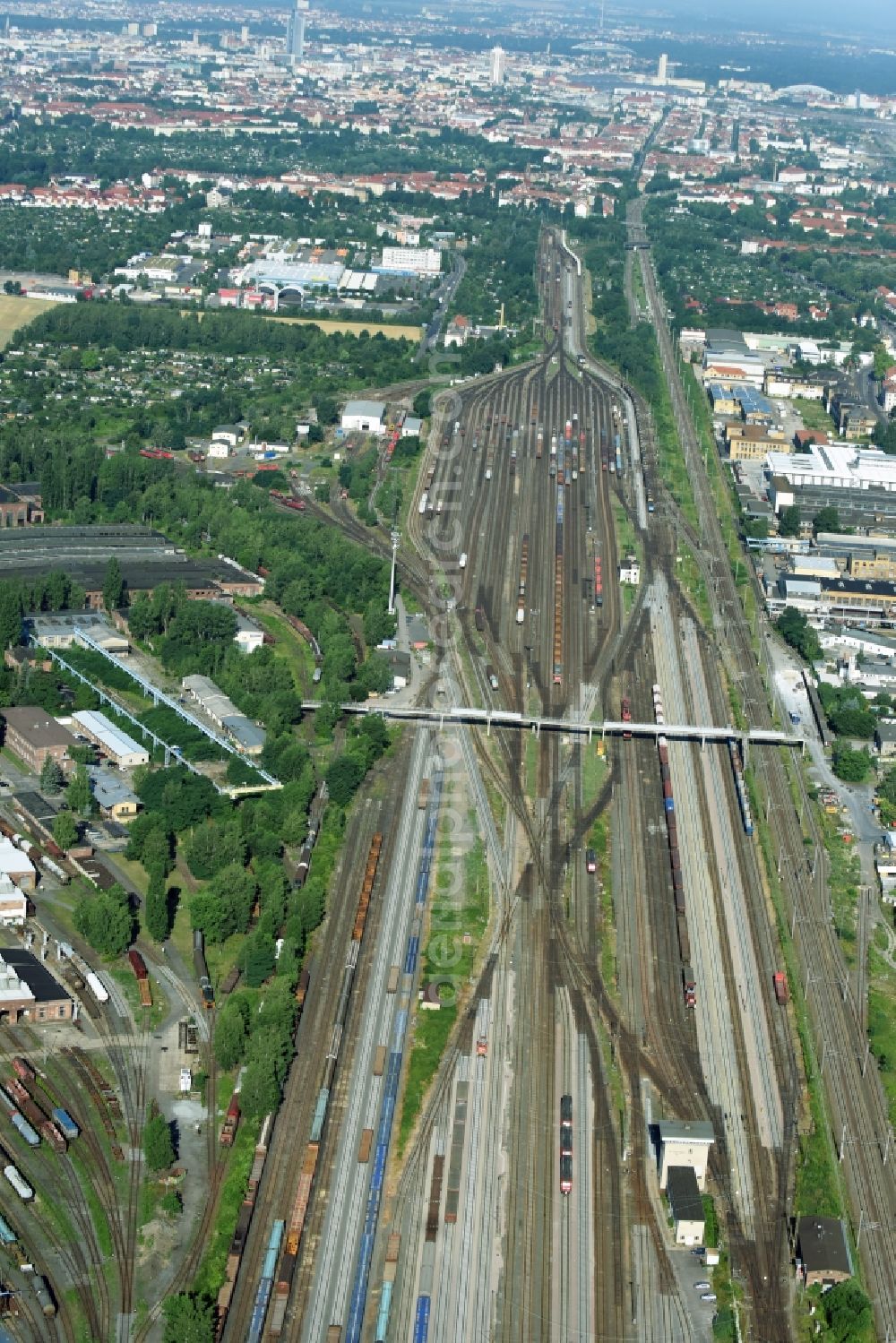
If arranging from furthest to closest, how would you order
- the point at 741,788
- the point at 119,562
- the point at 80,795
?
the point at 119,562 → the point at 741,788 → the point at 80,795

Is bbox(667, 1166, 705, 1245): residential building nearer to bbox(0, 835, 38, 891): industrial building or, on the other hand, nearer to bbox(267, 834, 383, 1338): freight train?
bbox(267, 834, 383, 1338): freight train

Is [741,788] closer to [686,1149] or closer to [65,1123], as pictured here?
[686,1149]

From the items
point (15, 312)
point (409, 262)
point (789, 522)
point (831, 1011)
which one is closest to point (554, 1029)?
point (831, 1011)

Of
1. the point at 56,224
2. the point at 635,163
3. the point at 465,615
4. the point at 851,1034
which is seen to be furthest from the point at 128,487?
the point at 635,163

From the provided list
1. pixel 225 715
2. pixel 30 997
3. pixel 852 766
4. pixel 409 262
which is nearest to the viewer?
pixel 30 997

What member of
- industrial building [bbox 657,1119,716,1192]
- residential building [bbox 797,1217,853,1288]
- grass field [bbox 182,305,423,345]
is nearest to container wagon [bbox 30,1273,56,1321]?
industrial building [bbox 657,1119,716,1192]

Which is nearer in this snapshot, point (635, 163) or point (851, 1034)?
point (851, 1034)

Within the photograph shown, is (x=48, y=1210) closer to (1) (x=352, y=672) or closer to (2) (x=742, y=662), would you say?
(1) (x=352, y=672)
